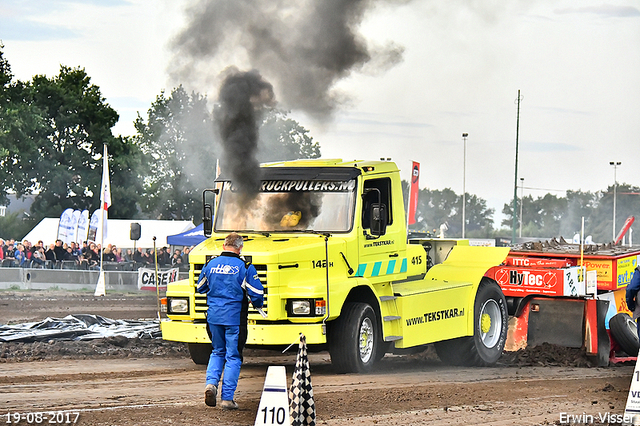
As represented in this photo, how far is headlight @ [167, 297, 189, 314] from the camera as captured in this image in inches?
445

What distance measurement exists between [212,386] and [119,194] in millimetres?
56185

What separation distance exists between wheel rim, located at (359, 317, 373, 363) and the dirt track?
302mm

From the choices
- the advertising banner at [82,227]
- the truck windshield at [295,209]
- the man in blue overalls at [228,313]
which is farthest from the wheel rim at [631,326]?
the advertising banner at [82,227]

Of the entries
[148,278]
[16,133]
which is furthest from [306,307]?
[16,133]

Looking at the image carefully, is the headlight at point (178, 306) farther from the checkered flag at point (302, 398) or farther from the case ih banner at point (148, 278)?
the case ih banner at point (148, 278)

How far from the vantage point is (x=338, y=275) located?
1153cm

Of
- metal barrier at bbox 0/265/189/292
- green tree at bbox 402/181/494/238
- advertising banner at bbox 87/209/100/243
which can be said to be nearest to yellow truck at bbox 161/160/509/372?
metal barrier at bbox 0/265/189/292

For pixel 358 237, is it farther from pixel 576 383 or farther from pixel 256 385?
pixel 576 383

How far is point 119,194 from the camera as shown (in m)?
63.1

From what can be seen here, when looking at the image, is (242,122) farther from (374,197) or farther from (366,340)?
(366,340)

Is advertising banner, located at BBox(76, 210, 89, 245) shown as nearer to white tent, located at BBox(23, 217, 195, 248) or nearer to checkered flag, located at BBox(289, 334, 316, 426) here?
white tent, located at BBox(23, 217, 195, 248)

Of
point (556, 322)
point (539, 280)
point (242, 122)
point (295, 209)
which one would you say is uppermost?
point (242, 122)

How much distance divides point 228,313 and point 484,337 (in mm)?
6105

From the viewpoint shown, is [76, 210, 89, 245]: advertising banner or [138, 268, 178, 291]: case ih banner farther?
[76, 210, 89, 245]: advertising banner
